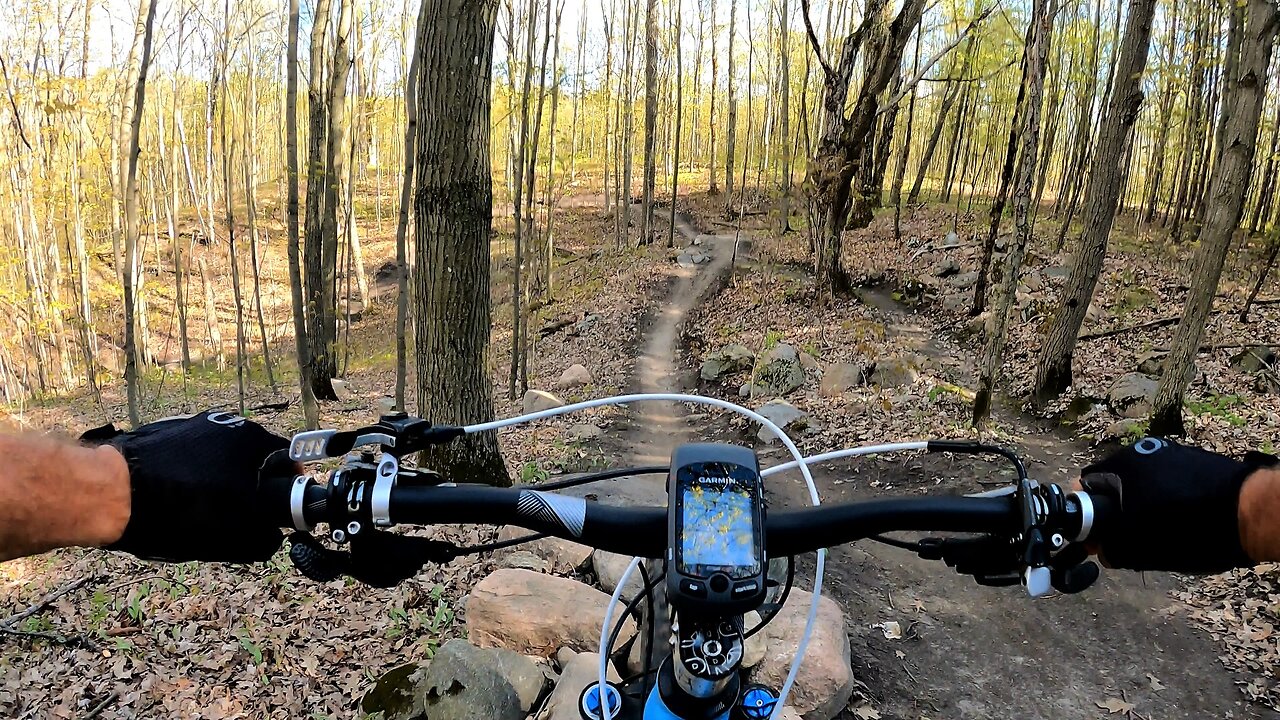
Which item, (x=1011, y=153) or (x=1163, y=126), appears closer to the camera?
(x=1011, y=153)

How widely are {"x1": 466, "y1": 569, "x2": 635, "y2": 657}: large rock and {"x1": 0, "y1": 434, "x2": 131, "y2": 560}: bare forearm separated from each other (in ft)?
11.2

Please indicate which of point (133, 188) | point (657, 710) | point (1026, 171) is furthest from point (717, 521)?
point (133, 188)

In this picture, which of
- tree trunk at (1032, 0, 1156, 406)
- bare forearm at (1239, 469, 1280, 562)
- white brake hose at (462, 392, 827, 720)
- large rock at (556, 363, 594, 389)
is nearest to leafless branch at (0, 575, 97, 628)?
white brake hose at (462, 392, 827, 720)

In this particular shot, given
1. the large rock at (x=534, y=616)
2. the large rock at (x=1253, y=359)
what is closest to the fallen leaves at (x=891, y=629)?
the large rock at (x=534, y=616)

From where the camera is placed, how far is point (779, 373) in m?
11.9

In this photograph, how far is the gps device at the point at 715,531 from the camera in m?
0.95

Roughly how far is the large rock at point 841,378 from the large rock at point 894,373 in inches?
7.8

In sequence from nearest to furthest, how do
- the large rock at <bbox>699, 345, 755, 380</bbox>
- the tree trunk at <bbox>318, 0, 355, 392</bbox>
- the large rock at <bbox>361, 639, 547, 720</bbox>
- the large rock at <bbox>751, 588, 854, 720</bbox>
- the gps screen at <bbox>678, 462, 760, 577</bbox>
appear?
the gps screen at <bbox>678, 462, 760, 577</bbox>
the large rock at <bbox>361, 639, 547, 720</bbox>
the large rock at <bbox>751, 588, 854, 720</bbox>
the tree trunk at <bbox>318, 0, 355, 392</bbox>
the large rock at <bbox>699, 345, 755, 380</bbox>

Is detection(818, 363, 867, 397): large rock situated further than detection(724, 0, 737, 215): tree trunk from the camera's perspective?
No

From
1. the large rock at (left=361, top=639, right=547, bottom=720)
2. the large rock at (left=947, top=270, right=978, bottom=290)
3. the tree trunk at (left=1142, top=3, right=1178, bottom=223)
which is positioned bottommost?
the large rock at (left=361, top=639, right=547, bottom=720)

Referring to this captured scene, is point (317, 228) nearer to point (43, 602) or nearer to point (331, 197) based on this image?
point (331, 197)

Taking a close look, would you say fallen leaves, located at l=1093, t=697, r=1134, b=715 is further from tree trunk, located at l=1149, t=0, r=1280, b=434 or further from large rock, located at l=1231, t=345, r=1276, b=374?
large rock, located at l=1231, t=345, r=1276, b=374

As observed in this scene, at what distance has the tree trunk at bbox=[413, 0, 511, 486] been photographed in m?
5.46

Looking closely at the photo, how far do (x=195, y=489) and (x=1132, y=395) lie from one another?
10.8m
